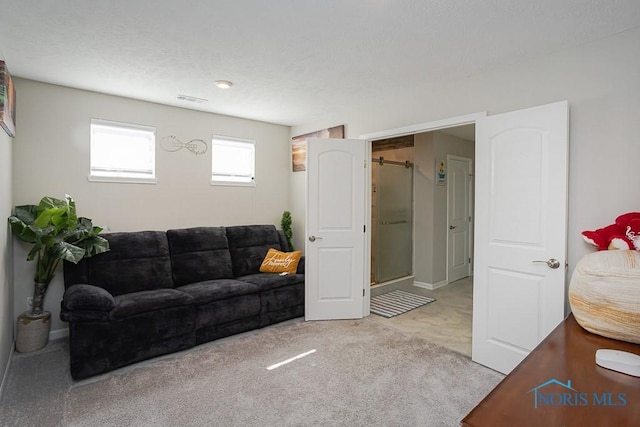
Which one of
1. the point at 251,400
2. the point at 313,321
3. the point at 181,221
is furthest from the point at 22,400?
the point at 313,321

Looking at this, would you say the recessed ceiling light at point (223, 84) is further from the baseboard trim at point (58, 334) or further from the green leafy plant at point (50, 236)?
the baseboard trim at point (58, 334)

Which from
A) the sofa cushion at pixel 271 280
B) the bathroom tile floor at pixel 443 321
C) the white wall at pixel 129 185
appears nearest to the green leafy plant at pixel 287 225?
the white wall at pixel 129 185

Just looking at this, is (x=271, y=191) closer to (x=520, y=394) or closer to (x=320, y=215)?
(x=320, y=215)

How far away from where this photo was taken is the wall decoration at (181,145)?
13.0 ft

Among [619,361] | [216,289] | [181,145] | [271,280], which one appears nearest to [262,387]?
[216,289]

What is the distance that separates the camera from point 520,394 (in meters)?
1.04

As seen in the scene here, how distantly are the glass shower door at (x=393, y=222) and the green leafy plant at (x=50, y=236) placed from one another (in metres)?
3.46

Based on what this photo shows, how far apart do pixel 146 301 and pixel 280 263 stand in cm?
156

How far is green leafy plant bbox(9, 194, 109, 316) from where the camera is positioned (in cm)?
287

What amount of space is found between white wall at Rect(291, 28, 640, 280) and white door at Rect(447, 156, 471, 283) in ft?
9.57

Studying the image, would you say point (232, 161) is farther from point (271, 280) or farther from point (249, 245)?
point (271, 280)

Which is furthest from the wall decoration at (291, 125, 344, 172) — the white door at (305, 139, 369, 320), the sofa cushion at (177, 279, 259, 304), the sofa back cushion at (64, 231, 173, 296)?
the sofa back cushion at (64, 231, 173, 296)

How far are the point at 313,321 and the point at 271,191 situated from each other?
2.00 meters

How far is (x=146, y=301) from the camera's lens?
2900mm
